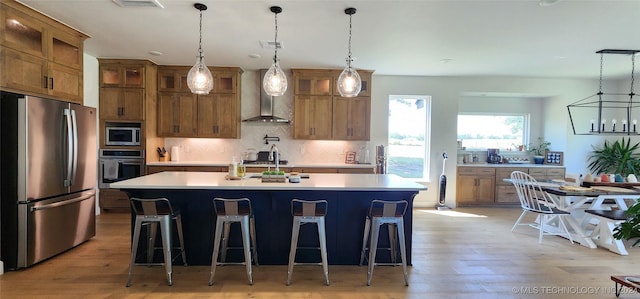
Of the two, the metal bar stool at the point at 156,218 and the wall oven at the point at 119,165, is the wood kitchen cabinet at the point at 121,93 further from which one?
the metal bar stool at the point at 156,218

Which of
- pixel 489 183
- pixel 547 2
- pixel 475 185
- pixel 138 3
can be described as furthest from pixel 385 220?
pixel 489 183

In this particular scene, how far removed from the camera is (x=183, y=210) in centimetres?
334

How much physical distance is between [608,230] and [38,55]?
6.87 meters

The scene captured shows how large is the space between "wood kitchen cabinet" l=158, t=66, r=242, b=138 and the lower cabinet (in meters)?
4.55

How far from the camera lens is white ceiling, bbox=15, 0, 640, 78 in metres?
3.19

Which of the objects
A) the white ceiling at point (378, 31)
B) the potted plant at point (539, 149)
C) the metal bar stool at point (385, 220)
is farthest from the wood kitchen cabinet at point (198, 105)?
the potted plant at point (539, 149)

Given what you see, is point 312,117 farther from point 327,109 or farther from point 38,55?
point 38,55

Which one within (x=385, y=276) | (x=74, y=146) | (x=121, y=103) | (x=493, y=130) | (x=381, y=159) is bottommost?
(x=385, y=276)

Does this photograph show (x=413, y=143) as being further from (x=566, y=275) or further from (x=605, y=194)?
(x=566, y=275)

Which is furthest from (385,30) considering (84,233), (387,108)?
(84,233)

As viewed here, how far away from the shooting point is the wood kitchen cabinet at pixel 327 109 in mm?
5977

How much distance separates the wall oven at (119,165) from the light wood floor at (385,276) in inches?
59.8

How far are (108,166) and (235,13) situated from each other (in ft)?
12.2

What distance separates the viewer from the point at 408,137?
677 cm
